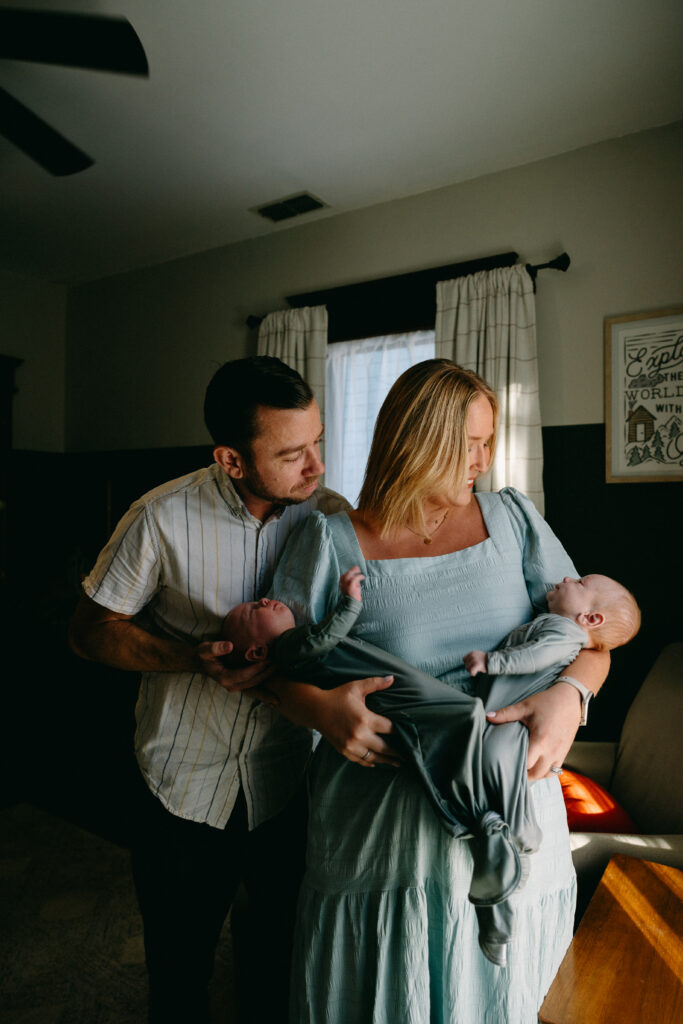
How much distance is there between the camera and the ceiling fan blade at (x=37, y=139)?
6.59ft

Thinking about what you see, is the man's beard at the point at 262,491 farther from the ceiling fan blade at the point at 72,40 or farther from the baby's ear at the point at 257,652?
the ceiling fan blade at the point at 72,40

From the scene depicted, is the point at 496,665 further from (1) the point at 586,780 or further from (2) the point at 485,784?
(1) the point at 586,780

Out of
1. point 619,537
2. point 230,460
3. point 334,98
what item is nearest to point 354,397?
point 334,98

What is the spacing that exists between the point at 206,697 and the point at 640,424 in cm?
239

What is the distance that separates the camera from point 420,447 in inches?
51.3

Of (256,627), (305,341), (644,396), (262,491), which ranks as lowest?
(256,627)

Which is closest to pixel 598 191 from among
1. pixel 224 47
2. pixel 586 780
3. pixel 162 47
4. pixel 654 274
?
pixel 654 274

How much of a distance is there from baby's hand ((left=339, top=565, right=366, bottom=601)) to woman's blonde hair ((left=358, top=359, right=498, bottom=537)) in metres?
0.14

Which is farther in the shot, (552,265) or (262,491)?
(552,265)

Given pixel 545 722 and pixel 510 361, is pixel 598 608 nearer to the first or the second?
pixel 545 722

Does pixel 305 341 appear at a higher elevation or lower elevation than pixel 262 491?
higher

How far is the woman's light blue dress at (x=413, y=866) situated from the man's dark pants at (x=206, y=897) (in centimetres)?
28

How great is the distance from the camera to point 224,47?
2.29 meters

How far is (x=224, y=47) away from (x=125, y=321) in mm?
2814
